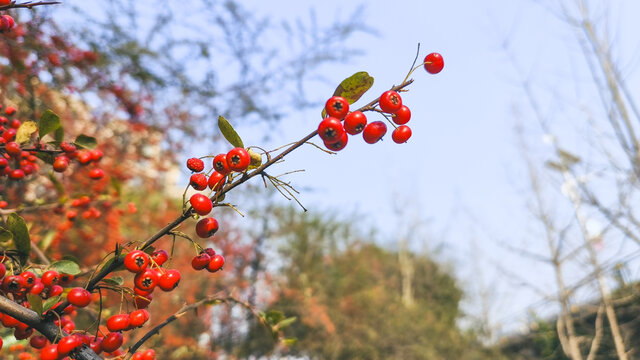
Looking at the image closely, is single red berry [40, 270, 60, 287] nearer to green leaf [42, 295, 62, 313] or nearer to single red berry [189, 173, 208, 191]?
green leaf [42, 295, 62, 313]

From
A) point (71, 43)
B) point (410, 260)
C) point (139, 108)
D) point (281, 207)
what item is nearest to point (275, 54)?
point (139, 108)

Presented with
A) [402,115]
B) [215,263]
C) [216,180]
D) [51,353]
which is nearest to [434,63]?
[402,115]

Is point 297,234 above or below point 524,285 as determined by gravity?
above

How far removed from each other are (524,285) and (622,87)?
13.6 ft

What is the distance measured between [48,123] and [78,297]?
74 cm

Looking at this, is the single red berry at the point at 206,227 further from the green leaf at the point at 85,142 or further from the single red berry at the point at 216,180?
the green leaf at the point at 85,142

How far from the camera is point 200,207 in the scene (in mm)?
1069

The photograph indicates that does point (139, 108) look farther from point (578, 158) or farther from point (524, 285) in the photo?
point (524, 285)

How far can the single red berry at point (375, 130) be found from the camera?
4.07ft

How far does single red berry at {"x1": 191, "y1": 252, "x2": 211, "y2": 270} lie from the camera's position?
1.26 m

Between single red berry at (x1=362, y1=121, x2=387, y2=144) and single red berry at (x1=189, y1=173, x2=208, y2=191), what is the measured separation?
502 millimetres

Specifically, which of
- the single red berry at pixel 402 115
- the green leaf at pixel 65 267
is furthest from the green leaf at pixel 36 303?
the single red berry at pixel 402 115

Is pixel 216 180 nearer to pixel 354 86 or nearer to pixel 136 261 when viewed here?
pixel 136 261

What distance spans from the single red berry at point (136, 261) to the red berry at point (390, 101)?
789 mm
